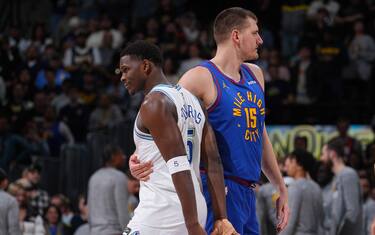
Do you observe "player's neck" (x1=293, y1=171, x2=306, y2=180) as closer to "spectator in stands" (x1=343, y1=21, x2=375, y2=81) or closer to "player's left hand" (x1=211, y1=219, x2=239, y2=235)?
"player's left hand" (x1=211, y1=219, x2=239, y2=235)

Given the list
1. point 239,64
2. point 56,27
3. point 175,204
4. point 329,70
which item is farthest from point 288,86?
point 175,204

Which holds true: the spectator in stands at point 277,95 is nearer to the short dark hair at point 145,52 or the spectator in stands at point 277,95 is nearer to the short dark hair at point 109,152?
the short dark hair at point 109,152

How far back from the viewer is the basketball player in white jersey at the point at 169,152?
5215mm

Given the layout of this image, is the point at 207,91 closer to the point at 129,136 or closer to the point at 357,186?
the point at 357,186

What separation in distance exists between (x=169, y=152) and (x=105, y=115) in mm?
A: 10980

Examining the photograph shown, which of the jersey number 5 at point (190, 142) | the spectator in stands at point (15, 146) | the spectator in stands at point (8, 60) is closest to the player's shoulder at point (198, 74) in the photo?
the jersey number 5 at point (190, 142)

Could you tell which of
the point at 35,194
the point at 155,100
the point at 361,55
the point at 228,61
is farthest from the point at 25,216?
the point at 361,55

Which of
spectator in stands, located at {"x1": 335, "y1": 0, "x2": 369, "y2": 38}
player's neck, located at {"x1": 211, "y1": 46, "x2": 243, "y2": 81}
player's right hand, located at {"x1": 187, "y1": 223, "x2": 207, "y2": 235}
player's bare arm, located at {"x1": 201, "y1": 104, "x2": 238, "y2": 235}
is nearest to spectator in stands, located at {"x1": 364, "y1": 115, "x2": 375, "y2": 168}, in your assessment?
spectator in stands, located at {"x1": 335, "y1": 0, "x2": 369, "y2": 38}

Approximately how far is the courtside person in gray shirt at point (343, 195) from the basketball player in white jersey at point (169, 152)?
5192 mm

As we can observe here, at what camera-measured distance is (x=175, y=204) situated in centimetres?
537

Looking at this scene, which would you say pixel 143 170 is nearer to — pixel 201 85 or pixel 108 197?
pixel 201 85

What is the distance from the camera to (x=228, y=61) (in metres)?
6.39

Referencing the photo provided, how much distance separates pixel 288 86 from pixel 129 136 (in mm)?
2964

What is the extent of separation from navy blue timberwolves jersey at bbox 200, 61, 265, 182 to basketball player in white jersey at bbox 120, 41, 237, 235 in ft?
1.94
